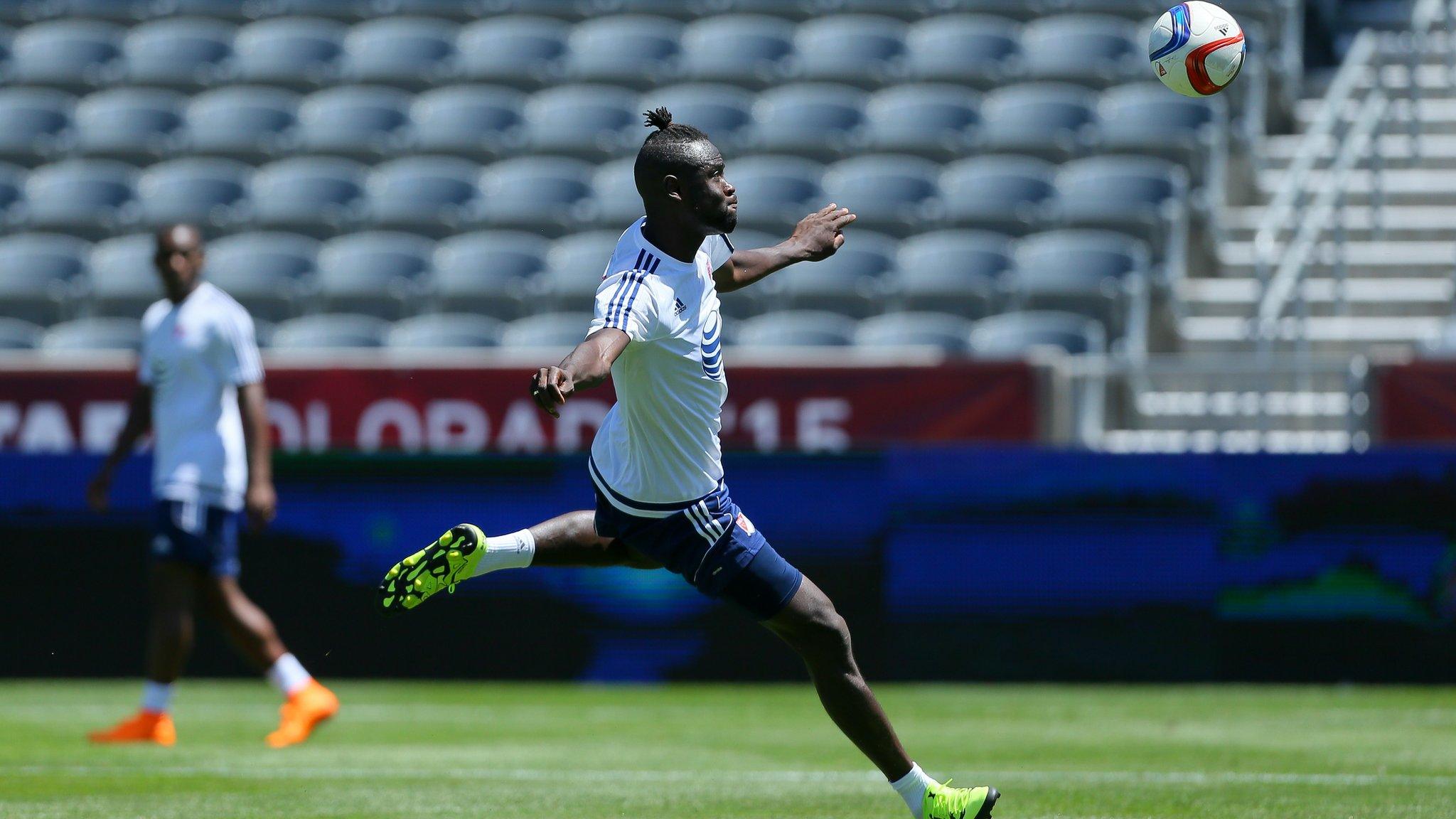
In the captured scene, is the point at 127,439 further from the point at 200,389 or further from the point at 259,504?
the point at 259,504

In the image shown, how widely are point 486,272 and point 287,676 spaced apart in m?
7.93

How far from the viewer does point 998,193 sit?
15828 mm

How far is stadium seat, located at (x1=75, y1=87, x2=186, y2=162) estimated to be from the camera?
1788cm

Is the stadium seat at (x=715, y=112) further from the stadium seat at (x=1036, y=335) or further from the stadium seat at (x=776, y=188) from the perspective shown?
the stadium seat at (x=1036, y=335)

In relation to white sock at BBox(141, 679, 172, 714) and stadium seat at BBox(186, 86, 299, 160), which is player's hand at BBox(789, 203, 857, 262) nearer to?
white sock at BBox(141, 679, 172, 714)

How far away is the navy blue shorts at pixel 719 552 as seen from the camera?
5.26m

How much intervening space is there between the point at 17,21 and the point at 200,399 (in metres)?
13.8

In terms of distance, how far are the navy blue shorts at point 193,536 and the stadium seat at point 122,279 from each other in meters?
7.73

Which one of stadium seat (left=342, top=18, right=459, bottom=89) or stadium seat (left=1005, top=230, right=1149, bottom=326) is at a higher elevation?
stadium seat (left=342, top=18, right=459, bottom=89)

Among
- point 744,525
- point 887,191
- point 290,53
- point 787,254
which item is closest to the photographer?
point 744,525

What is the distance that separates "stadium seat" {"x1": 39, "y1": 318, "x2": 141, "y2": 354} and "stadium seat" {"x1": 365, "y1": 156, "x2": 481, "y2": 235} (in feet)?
8.34

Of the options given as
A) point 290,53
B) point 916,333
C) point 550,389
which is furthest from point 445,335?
point 550,389

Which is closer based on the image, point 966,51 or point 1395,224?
point 1395,224

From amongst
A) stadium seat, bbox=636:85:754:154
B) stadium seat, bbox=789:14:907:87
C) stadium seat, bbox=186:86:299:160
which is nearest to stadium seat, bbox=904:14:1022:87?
stadium seat, bbox=789:14:907:87
